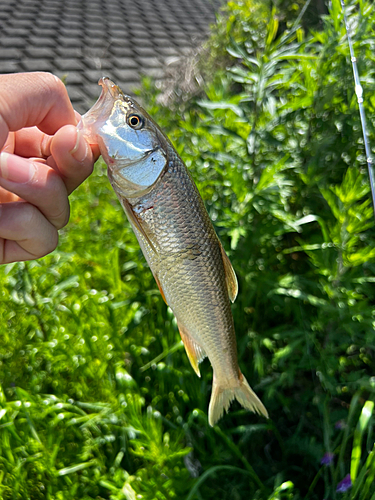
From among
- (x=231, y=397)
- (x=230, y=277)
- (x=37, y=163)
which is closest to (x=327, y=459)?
(x=231, y=397)

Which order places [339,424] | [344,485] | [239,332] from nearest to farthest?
[344,485]
[339,424]
[239,332]

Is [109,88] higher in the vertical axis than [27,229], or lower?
higher

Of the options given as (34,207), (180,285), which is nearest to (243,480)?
(180,285)

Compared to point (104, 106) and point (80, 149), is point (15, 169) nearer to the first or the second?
point (80, 149)

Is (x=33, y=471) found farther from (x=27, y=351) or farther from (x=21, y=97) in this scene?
(x=21, y=97)

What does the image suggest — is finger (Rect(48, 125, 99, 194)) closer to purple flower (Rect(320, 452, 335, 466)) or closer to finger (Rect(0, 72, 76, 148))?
finger (Rect(0, 72, 76, 148))

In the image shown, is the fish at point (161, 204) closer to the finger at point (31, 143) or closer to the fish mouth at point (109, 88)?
the fish mouth at point (109, 88)
